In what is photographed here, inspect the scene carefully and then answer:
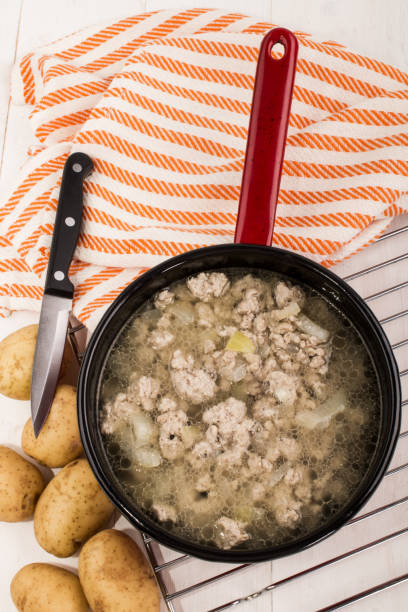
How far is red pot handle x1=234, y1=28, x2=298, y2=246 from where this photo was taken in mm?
820

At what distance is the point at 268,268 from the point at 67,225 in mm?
352

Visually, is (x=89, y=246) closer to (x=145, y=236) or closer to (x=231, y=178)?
(x=145, y=236)

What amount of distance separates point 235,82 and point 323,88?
0.50 ft

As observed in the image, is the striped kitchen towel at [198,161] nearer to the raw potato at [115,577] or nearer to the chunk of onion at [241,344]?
the chunk of onion at [241,344]

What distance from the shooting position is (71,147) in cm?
106

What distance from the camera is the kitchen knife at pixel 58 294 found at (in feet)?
3.21

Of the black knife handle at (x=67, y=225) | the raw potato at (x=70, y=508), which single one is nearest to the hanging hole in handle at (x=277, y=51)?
the black knife handle at (x=67, y=225)

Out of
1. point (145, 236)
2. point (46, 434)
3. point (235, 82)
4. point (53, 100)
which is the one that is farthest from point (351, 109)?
point (46, 434)

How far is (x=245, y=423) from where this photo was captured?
2.70 feet

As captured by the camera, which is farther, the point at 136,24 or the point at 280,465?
the point at 136,24

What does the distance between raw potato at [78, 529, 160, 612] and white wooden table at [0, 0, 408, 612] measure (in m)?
0.09

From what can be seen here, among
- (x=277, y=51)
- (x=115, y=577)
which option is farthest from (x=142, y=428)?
(x=277, y=51)

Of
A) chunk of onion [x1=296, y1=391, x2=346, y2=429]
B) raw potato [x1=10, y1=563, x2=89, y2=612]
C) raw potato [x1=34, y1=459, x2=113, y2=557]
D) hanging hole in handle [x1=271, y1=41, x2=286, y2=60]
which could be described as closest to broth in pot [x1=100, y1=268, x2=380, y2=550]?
chunk of onion [x1=296, y1=391, x2=346, y2=429]

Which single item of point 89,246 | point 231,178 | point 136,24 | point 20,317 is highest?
point 136,24
